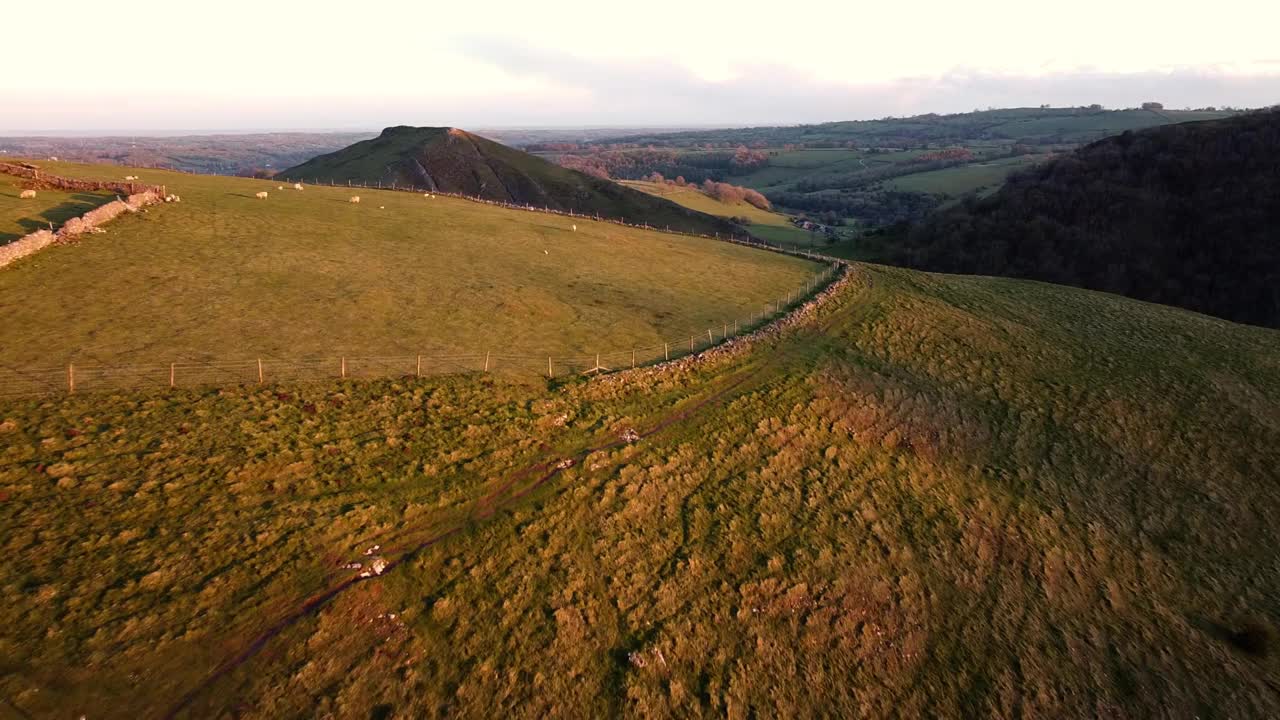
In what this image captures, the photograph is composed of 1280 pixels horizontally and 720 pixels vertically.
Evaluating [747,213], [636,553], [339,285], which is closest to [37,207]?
[339,285]

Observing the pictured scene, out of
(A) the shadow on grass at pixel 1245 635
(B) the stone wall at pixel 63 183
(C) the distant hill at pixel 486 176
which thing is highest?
(C) the distant hill at pixel 486 176

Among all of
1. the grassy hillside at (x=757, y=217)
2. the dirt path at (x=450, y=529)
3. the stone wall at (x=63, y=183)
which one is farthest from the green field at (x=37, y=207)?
the grassy hillside at (x=757, y=217)

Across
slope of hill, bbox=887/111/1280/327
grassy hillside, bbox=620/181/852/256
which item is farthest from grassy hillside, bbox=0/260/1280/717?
grassy hillside, bbox=620/181/852/256

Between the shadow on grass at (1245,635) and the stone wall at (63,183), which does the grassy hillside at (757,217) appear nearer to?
the shadow on grass at (1245,635)

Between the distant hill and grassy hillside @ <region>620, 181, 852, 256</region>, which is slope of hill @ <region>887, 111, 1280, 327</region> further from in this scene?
the distant hill

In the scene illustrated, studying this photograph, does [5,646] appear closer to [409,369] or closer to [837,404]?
[409,369]

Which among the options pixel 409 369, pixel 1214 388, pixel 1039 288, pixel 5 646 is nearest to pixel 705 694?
pixel 5 646
